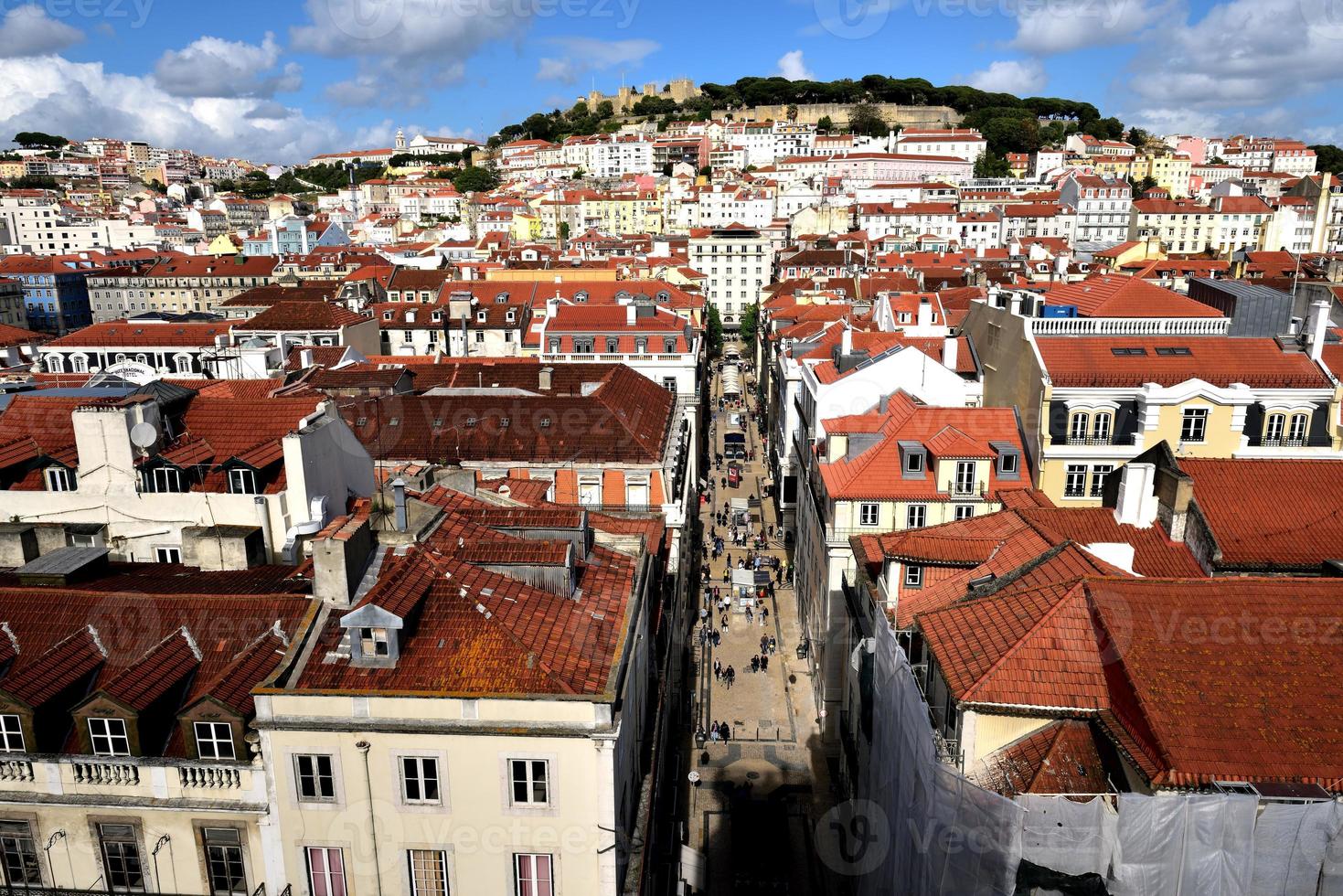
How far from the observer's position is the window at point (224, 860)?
15227 mm

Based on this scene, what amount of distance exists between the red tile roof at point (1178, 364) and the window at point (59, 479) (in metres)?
29.4

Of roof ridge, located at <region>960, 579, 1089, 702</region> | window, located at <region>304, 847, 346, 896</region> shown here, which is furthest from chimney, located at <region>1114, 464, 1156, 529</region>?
window, located at <region>304, 847, 346, 896</region>

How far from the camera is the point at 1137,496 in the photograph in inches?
889

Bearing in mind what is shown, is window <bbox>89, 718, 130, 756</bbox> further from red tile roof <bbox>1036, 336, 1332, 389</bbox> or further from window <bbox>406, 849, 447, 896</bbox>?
red tile roof <bbox>1036, 336, 1332, 389</bbox>

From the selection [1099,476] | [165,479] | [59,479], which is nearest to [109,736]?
[165,479]

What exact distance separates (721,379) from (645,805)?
78.2 m

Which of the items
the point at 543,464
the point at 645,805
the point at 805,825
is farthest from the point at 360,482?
the point at 805,825

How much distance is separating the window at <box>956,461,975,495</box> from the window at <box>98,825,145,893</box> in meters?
24.8

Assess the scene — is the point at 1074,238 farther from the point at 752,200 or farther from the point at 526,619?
the point at 526,619

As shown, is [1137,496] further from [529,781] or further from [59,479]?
[59,479]

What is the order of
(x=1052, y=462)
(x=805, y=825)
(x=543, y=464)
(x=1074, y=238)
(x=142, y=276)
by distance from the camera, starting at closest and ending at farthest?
(x=805, y=825) → (x=1052, y=462) → (x=543, y=464) → (x=142, y=276) → (x=1074, y=238)

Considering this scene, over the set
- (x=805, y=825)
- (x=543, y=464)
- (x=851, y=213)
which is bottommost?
(x=805, y=825)

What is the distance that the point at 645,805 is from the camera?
1905cm

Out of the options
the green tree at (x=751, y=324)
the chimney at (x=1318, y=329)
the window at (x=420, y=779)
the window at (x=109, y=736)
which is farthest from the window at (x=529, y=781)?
the green tree at (x=751, y=324)
